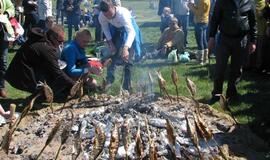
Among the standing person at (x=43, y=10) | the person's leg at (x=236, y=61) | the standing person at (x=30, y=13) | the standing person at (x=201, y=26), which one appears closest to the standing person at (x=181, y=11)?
the standing person at (x=201, y=26)

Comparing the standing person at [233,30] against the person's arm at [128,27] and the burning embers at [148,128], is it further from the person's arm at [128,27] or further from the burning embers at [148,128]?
the person's arm at [128,27]

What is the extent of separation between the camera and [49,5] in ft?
40.0

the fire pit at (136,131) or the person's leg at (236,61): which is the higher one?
the person's leg at (236,61)

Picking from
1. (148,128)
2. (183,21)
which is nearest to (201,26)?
(183,21)

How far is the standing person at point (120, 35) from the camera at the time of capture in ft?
23.2

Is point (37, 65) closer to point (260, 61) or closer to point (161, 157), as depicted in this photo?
point (161, 157)

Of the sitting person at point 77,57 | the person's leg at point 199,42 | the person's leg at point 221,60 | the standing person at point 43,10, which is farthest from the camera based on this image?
the standing person at point 43,10

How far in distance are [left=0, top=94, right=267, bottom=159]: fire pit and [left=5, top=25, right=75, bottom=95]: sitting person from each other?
0.52 m

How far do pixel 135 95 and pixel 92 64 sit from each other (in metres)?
1.14

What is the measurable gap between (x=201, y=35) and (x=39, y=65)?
15.8 feet

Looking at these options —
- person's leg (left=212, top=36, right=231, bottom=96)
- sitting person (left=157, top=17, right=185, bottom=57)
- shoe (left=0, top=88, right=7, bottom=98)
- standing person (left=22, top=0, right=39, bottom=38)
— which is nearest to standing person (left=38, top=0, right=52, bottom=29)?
standing person (left=22, top=0, right=39, bottom=38)

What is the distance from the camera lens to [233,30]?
6516 millimetres

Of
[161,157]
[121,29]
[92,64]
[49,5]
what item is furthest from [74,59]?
[49,5]

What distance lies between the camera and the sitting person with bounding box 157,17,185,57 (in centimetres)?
1152
